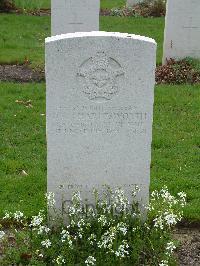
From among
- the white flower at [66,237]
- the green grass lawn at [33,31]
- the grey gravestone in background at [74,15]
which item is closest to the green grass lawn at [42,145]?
the white flower at [66,237]

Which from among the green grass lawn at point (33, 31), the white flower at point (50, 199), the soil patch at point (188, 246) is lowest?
the soil patch at point (188, 246)

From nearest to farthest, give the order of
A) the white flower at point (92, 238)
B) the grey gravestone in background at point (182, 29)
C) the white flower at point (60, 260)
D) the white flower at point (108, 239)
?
the white flower at point (60, 260) → the white flower at point (108, 239) → the white flower at point (92, 238) → the grey gravestone in background at point (182, 29)

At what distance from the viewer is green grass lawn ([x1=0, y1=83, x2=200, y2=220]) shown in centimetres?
552

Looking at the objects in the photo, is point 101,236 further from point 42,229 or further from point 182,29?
point 182,29

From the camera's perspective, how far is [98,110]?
4.48m

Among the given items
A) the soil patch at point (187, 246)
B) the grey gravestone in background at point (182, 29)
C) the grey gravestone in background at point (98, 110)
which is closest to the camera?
the grey gravestone in background at point (98, 110)

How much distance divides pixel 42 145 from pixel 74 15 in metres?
3.85

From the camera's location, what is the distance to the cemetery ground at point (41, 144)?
546 centimetres

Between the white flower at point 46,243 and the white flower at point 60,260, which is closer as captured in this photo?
the white flower at point 60,260

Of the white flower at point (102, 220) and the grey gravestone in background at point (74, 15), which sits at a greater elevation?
the grey gravestone in background at point (74, 15)

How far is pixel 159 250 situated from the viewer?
4340 mm

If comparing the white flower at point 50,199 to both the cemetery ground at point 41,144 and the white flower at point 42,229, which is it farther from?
the cemetery ground at point 41,144

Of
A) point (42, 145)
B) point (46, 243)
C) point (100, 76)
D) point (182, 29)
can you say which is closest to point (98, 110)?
point (100, 76)

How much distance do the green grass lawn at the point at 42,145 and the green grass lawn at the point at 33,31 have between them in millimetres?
2180
